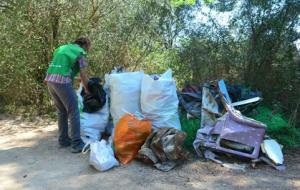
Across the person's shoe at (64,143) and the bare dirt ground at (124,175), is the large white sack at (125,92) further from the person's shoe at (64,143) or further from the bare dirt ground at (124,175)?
the bare dirt ground at (124,175)

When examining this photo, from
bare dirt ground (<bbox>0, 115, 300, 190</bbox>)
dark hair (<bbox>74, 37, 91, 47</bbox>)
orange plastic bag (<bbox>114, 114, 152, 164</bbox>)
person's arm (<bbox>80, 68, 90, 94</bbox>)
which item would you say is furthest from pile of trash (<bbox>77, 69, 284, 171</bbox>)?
dark hair (<bbox>74, 37, 91, 47</bbox>)

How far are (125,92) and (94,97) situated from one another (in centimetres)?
47

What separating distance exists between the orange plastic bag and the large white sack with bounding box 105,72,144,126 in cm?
51

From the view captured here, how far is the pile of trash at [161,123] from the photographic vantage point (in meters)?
5.13

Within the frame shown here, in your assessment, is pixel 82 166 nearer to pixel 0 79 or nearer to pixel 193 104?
pixel 193 104

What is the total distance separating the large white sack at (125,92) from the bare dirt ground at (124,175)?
0.82 m

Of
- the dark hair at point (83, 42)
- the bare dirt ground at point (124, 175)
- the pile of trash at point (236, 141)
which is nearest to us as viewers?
the bare dirt ground at point (124, 175)

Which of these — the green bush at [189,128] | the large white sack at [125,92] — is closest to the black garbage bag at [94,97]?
the large white sack at [125,92]

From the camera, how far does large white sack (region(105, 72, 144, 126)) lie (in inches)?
234

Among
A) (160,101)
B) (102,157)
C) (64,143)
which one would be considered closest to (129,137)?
(102,157)

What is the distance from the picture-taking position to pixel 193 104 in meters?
6.18

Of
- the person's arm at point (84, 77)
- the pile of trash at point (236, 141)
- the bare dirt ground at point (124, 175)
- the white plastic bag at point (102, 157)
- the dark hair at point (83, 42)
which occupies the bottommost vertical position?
the bare dirt ground at point (124, 175)

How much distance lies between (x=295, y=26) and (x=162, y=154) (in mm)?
3120

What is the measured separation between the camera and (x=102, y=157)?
5.04 meters
